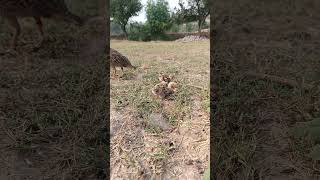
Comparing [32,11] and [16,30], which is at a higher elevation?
[32,11]

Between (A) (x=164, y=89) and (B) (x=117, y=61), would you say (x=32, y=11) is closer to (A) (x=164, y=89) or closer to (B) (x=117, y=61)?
(B) (x=117, y=61)

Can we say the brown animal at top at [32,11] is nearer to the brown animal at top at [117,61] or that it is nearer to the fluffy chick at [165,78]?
the brown animal at top at [117,61]

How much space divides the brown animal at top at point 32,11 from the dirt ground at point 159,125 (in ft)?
2.43

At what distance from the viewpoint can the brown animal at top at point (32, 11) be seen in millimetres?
3408

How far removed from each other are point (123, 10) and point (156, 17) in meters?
0.96

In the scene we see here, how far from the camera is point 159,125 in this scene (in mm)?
2672

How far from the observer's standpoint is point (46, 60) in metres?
3.49

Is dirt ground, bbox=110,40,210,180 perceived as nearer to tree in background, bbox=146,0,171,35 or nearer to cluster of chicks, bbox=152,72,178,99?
cluster of chicks, bbox=152,72,178,99

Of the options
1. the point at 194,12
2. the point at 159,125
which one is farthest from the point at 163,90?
the point at 194,12

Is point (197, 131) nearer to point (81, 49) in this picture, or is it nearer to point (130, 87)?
point (130, 87)

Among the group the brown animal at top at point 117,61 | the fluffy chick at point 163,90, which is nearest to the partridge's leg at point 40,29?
the brown animal at top at point 117,61

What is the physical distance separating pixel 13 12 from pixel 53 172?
5.76 ft

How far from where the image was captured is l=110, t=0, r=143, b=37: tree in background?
24.2 ft

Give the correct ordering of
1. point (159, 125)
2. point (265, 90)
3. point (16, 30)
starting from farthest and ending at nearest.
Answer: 1. point (16, 30)
2. point (265, 90)
3. point (159, 125)
